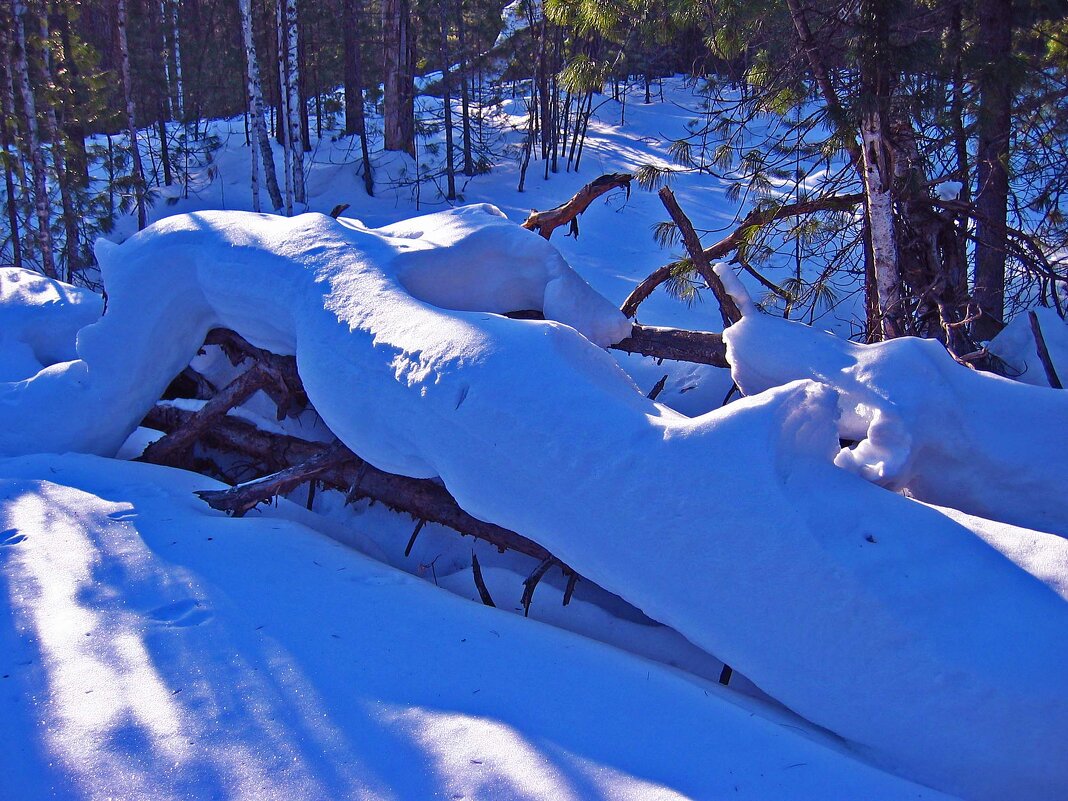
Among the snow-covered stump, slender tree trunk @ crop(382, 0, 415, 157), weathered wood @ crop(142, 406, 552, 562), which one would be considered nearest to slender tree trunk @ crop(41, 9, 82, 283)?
slender tree trunk @ crop(382, 0, 415, 157)

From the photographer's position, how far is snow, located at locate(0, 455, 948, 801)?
196 cm

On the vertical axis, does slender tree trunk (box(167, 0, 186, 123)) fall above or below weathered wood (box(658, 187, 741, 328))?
above

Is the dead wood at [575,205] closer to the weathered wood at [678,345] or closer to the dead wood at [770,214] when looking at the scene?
the dead wood at [770,214]

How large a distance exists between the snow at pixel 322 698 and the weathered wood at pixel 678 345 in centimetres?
181

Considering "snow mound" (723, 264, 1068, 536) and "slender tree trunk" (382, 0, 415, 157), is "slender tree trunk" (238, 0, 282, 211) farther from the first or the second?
"snow mound" (723, 264, 1068, 536)

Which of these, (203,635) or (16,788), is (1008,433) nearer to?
(203,635)

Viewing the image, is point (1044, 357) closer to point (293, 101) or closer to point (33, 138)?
point (33, 138)

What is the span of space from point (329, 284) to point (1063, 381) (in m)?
3.68

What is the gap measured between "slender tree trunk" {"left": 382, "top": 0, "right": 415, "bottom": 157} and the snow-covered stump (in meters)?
10.3

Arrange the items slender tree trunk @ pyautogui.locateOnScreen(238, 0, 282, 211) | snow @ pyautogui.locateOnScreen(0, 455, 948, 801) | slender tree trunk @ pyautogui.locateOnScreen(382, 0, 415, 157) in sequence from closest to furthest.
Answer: snow @ pyautogui.locateOnScreen(0, 455, 948, 801)
slender tree trunk @ pyautogui.locateOnScreen(238, 0, 282, 211)
slender tree trunk @ pyautogui.locateOnScreen(382, 0, 415, 157)

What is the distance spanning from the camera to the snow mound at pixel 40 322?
495cm

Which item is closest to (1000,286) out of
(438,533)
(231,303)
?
(438,533)

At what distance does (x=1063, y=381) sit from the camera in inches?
149

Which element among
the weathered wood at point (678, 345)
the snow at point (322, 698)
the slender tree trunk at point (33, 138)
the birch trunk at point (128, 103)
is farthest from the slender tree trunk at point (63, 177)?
the weathered wood at point (678, 345)
